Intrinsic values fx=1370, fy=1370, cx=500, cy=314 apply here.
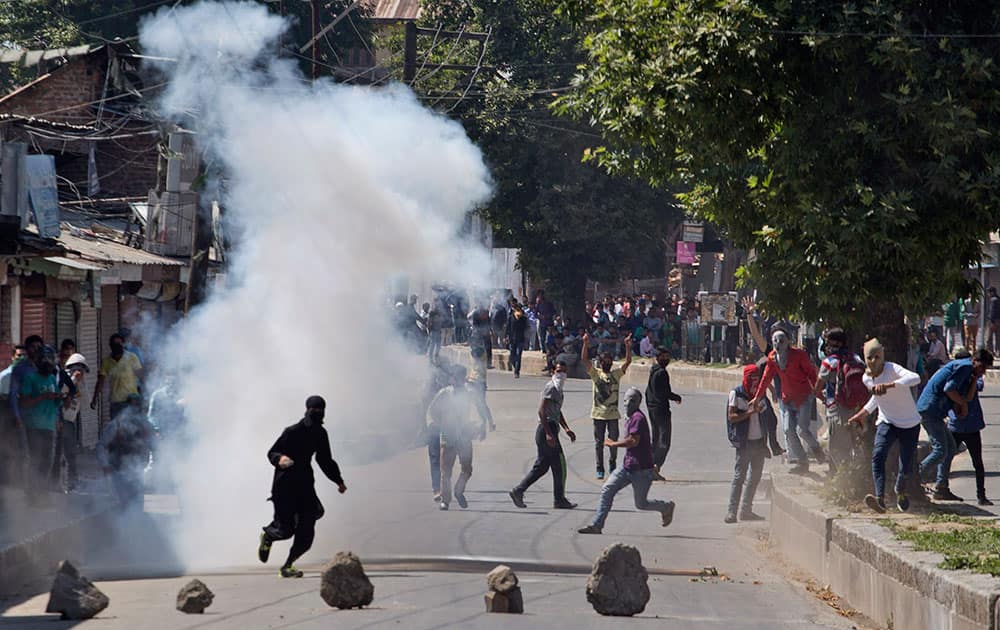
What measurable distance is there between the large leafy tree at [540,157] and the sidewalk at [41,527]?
2327 centimetres

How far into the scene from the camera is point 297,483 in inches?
471

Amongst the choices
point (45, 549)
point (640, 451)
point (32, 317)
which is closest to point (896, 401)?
point (640, 451)

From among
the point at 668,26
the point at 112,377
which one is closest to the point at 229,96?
the point at 112,377

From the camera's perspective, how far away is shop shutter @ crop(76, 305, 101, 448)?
73.6 ft

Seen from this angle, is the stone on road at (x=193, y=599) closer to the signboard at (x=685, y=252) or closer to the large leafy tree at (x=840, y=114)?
the large leafy tree at (x=840, y=114)

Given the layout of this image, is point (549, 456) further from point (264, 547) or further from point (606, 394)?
point (264, 547)

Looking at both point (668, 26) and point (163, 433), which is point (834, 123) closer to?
point (668, 26)

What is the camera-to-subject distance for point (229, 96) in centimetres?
2284

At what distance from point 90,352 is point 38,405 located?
358 inches

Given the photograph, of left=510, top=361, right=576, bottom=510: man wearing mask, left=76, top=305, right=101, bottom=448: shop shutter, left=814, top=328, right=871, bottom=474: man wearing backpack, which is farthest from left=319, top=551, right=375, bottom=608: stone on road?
left=76, top=305, right=101, bottom=448: shop shutter

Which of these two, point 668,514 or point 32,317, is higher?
point 32,317

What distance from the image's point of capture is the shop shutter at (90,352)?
22.4m

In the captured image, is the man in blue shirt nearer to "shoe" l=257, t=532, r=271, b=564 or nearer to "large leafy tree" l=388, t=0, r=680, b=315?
"shoe" l=257, t=532, r=271, b=564

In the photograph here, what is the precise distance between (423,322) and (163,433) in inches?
542
